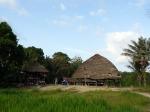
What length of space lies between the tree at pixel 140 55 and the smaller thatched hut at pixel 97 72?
1991mm

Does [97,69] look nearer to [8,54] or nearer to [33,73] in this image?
[33,73]

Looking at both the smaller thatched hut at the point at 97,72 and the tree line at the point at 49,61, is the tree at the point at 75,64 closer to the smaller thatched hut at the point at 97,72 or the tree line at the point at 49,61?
the tree line at the point at 49,61

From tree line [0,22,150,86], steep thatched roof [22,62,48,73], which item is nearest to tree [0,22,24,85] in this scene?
tree line [0,22,150,86]

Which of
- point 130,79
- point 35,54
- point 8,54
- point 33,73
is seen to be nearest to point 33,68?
point 33,73

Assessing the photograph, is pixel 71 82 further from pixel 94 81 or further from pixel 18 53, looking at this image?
pixel 18 53

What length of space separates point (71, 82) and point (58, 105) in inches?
1397

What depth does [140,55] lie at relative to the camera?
136 feet

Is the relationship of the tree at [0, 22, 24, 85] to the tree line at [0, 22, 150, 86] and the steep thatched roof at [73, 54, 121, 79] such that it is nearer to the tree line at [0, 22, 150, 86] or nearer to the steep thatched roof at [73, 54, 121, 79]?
the tree line at [0, 22, 150, 86]

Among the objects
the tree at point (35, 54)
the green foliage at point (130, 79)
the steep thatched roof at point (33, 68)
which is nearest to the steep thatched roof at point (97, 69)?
the green foliage at point (130, 79)

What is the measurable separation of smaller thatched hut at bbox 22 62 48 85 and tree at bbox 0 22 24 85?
235 inches

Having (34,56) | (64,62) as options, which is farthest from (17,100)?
(64,62)

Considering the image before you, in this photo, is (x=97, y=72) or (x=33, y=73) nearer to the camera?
(x=97, y=72)

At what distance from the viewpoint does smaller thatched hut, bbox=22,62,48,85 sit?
1723 inches

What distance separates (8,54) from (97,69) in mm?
10682
